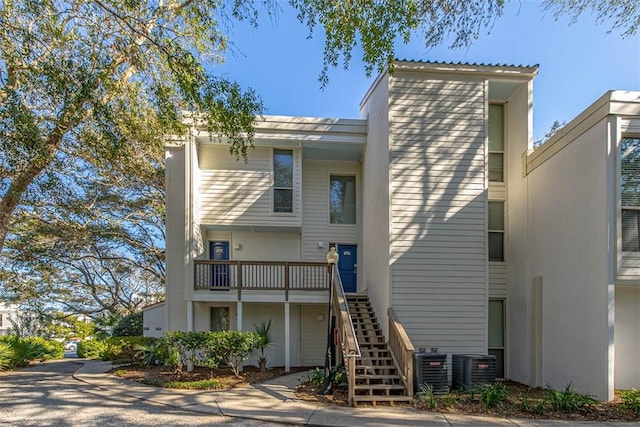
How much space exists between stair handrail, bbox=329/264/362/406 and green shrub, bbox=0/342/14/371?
937 centimetres

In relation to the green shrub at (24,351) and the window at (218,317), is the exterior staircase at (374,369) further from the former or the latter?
the green shrub at (24,351)

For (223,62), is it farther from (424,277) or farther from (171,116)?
(424,277)

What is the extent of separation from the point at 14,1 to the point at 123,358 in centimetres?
1012

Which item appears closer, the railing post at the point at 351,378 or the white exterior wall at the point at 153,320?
the railing post at the point at 351,378

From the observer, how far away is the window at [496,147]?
10.2 m

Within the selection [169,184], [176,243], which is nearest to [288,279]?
[176,243]

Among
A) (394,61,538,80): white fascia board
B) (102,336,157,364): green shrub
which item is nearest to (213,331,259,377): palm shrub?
(102,336,157,364): green shrub

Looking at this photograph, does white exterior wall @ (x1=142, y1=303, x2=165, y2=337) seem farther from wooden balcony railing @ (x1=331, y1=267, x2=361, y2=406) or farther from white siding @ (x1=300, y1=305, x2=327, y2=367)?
wooden balcony railing @ (x1=331, y1=267, x2=361, y2=406)

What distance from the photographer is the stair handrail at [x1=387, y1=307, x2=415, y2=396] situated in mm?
7020

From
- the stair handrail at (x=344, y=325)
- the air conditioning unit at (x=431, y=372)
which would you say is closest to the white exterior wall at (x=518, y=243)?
the air conditioning unit at (x=431, y=372)

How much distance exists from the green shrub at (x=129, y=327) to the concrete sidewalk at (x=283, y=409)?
741 cm

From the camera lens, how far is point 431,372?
24.2ft

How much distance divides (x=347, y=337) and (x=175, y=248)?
5.84 metres

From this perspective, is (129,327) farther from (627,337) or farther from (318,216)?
(627,337)
